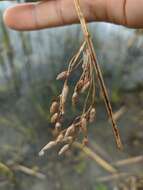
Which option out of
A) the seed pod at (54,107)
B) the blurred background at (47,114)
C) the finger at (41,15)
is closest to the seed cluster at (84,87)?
the seed pod at (54,107)

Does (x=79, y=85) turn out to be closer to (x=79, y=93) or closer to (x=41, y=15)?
(x=79, y=93)

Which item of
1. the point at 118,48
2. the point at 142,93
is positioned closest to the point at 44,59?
the point at 118,48

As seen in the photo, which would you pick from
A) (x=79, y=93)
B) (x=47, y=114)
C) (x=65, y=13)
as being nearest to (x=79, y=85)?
(x=79, y=93)

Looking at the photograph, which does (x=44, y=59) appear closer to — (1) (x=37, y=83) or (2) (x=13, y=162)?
(1) (x=37, y=83)

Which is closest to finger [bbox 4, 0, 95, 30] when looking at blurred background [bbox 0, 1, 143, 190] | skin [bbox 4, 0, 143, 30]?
skin [bbox 4, 0, 143, 30]

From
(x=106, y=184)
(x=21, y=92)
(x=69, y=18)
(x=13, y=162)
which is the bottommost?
(x=106, y=184)

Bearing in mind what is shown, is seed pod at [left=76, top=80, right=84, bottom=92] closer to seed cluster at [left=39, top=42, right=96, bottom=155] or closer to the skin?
seed cluster at [left=39, top=42, right=96, bottom=155]
